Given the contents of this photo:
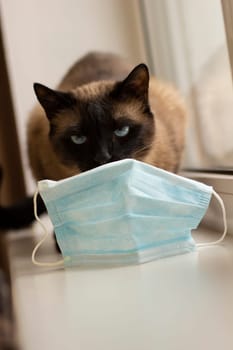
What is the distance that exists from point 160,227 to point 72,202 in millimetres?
177

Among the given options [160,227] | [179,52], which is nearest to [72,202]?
[160,227]

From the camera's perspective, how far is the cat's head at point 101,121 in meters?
1.26

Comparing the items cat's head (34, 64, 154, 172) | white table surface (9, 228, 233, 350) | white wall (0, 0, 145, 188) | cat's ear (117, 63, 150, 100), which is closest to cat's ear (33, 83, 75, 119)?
cat's head (34, 64, 154, 172)

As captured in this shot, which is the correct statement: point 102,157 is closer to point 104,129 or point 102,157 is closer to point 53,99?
point 104,129

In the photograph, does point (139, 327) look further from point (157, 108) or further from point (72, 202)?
point (157, 108)

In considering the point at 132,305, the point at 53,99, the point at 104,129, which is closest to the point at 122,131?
the point at 104,129

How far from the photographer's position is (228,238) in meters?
1.26

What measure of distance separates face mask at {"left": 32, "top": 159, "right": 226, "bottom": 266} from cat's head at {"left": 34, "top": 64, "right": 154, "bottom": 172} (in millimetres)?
128

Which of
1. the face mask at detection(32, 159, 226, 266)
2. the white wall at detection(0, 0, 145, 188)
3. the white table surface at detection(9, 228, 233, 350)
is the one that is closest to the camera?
the white table surface at detection(9, 228, 233, 350)

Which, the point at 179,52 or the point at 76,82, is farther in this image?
the point at 179,52

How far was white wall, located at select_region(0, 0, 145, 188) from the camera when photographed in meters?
1.94

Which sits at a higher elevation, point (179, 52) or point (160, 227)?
point (179, 52)

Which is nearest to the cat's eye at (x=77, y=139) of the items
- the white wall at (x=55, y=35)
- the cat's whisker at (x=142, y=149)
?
the cat's whisker at (x=142, y=149)

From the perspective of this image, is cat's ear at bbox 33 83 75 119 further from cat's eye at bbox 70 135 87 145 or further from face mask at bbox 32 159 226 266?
face mask at bbox 32 159 226 266
